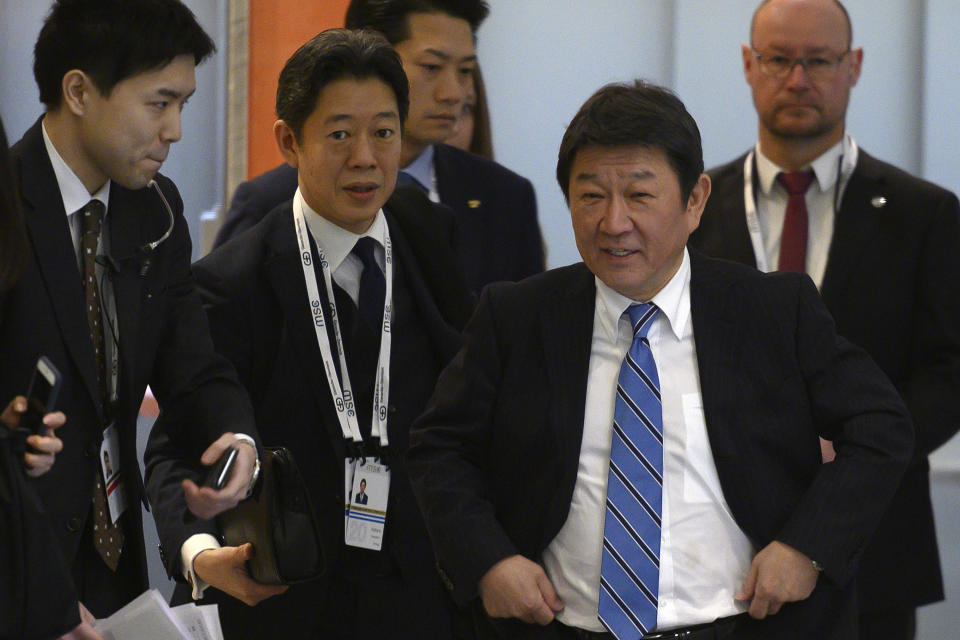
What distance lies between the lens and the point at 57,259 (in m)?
2.32

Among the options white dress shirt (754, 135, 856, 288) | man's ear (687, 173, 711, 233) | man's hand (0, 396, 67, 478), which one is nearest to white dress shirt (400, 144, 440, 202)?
white dress shirt (754, 135, 856, 288)

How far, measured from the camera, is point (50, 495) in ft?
7.52

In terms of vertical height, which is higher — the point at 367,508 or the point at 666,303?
the point at 666,303

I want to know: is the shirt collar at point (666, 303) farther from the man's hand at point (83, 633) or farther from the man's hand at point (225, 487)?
the man's hand at point (83, 633)

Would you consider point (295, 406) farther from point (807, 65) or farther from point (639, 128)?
point (807, 65)

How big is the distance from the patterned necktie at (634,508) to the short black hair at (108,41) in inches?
38.1

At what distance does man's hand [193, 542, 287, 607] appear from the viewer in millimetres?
2617

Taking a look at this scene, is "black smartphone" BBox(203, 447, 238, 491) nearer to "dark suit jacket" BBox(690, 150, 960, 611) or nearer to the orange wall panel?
"dark suit jacket" BBox(690, 150, 960, 611)

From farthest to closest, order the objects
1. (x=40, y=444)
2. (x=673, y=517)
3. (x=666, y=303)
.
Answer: (x=666, y=303) → (x=673, y=517) → (x=40, y=444)

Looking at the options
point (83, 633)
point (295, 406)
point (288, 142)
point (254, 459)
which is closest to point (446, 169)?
point (288, 142)

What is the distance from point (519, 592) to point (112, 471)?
2.45ft

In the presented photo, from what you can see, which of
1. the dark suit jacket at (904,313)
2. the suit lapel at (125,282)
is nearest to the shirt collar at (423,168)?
the dark suit jacket at (904,313)

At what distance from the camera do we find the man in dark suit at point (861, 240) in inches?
139

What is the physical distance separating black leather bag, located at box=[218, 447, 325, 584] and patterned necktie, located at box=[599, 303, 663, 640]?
567 mm
